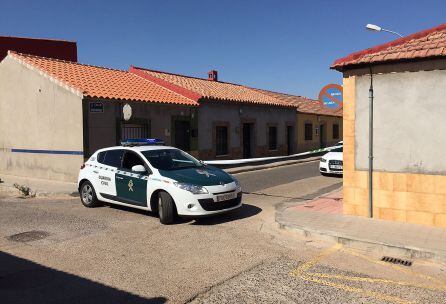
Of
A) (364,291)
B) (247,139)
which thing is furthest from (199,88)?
(364,291)

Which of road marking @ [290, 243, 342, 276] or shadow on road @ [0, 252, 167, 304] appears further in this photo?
road marking @ [290, 243, 342, 276]

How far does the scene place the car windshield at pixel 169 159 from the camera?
28.8 feet

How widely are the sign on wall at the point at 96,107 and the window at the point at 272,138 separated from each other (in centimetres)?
1328

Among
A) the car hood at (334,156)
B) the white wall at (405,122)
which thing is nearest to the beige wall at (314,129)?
the car hood at (334,156)

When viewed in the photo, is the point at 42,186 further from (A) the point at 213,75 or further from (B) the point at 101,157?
(A) the point at 213,75

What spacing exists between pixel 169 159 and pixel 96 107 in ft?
21.5

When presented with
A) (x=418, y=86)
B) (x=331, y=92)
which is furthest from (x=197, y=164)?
(x=331, y=92)

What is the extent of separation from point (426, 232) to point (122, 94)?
1215cm

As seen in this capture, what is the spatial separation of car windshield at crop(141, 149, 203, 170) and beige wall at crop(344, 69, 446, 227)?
3.32 m

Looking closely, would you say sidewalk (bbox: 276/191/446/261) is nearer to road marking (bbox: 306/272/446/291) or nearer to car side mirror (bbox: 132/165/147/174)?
road marking (bbox: 306/272/446/291)

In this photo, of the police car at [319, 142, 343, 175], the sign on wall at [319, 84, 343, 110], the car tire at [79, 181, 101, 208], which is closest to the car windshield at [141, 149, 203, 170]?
the car tire at [79, 181, 101, 208]

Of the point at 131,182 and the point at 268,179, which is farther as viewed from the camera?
the point at 268,179

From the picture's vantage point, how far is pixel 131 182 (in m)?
8.77

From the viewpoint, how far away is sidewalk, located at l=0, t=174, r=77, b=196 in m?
12.1
